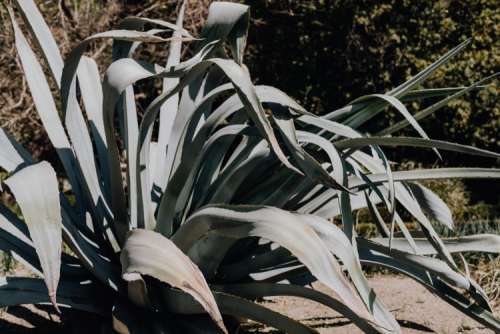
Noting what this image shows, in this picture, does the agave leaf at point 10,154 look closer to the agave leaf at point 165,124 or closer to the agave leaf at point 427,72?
the agave leaf at point 165,124

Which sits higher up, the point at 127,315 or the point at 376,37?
the point at 127,315

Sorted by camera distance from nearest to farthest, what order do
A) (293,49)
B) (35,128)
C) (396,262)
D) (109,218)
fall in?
(396,262) < (109,218) < (35,128) < (293,49)

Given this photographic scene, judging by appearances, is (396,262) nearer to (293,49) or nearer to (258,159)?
(258,159)

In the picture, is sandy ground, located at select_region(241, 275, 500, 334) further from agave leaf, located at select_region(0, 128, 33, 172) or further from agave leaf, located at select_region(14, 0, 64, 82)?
agave leaf, located at select_region(14, 0, 64, 82)

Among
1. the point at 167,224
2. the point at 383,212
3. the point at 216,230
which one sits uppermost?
the point at 216,230

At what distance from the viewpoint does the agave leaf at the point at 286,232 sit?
2.05 m

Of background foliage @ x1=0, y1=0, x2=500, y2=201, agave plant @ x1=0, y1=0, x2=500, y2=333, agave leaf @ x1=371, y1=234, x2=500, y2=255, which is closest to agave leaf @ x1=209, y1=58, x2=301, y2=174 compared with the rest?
agave plant @ x1=0, y1=0, x2=500, y2=333

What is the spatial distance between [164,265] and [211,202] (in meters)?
0.67

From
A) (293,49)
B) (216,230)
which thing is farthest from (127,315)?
(293,49)

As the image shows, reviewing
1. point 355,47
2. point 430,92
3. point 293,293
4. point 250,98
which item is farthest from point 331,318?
point 355,47

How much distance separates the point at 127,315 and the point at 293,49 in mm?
7439

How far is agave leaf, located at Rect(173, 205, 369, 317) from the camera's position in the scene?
2053 mm

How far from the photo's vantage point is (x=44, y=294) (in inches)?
102

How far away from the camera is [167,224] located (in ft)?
8.96
